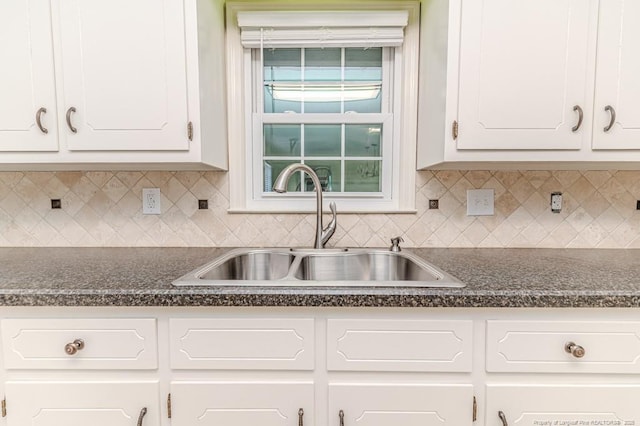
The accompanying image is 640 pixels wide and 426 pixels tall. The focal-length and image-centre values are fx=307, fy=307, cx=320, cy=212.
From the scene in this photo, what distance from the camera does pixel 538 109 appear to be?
1.11 meters

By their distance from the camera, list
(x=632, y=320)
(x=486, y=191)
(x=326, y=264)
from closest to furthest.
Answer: (x=632, y=320)
(x=326, y=264)
(x=486, y=191)

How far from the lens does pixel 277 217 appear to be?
58.9 inches

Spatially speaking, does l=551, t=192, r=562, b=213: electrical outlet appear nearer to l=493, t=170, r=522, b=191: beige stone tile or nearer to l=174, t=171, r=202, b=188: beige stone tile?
l=493, t=170, r=522, b=191: beige stone tile

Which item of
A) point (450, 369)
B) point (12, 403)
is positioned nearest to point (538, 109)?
point (450, 369)

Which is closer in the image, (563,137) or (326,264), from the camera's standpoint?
(563,137)

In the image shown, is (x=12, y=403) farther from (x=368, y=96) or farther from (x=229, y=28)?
(x=368, y=96)

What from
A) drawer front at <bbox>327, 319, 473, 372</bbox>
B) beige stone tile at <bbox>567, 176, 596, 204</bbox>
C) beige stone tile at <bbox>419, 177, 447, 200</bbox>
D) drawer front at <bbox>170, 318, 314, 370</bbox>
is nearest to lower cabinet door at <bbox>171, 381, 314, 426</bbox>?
drawer front at <bbox>170, 318, 314, 370</bbox>

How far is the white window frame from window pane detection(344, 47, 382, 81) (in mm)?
85

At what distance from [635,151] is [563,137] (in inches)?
10.9

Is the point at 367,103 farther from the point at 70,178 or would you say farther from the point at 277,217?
the point at 70,178

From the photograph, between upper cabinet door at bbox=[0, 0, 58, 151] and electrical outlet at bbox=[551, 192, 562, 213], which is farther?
electrical outlet at bbox=[551, 192, 562, 213]

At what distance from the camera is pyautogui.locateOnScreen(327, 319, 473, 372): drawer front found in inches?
33.4

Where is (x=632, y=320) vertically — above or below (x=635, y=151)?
below

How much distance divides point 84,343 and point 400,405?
898 mm
